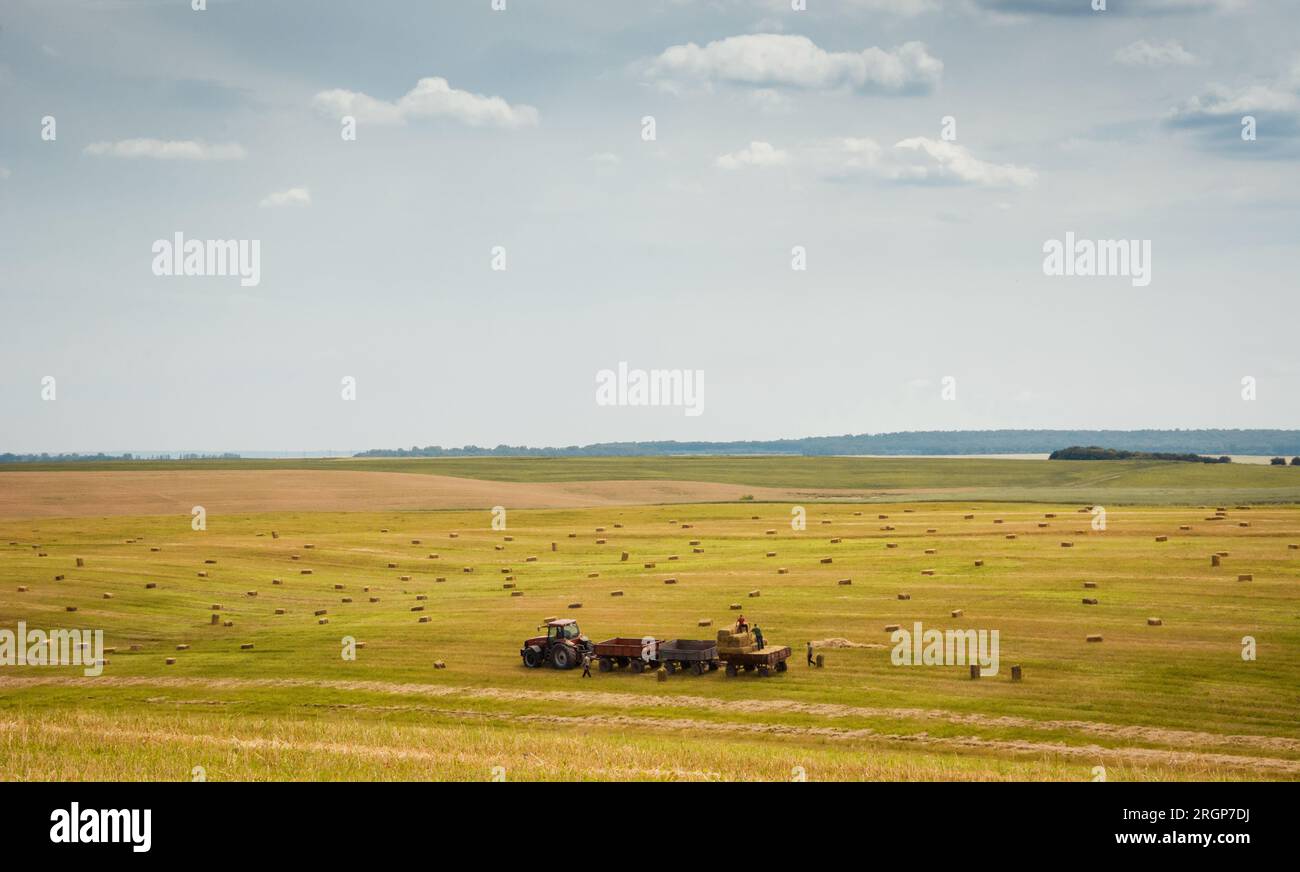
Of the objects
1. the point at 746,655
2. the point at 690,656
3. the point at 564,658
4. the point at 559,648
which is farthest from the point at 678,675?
the point at 559,648

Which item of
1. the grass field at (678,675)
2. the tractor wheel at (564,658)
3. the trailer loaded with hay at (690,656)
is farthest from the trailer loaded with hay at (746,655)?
the tractor wheel at (564,658)

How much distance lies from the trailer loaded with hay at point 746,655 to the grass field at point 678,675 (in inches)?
33.4

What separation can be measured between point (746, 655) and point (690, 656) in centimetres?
246

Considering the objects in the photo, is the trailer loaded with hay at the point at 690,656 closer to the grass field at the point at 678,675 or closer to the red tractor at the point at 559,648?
the grass field at the point at 678,675

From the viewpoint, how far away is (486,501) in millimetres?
150875

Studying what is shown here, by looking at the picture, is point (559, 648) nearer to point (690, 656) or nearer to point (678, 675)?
point (678, 675)

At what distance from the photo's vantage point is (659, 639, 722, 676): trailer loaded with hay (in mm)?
45500

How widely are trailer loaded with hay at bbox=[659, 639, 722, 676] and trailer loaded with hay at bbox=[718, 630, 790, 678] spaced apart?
594 mm

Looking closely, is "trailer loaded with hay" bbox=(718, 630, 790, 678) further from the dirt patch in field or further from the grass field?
the dirt patch in field

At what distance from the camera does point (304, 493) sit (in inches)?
5984
